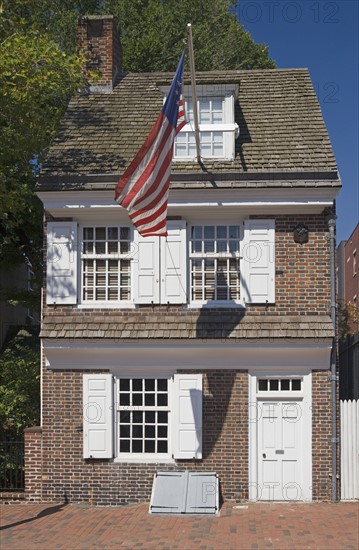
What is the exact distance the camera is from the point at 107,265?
1512 centimetres

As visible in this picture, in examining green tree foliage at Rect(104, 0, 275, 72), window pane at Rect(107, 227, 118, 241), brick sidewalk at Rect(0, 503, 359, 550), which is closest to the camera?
brick sidewalk at Rect(0, 503, 359, 550)

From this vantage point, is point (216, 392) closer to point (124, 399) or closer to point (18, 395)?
point (124, 399)

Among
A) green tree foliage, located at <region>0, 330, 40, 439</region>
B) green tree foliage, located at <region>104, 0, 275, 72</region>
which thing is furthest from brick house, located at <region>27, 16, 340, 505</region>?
green tree foliage, located at <region>104, 0, 275, 72</region>

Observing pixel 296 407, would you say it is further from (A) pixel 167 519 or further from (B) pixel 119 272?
(B) pixel 119 272

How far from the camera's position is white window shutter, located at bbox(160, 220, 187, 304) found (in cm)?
1482

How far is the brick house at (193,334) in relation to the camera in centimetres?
1448

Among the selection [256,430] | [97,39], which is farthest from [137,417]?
[97,39]

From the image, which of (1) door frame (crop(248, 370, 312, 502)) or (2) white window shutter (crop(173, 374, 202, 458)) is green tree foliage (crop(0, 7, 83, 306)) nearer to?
(2) white window shutter (crop(173, 374, 202, 458))

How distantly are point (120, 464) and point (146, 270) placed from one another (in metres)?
3.77

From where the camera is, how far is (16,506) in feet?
47.7

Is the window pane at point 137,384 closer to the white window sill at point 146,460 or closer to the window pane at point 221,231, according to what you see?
the white window sill at point 146,460

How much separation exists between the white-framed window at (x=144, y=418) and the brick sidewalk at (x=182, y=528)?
109 centimetres

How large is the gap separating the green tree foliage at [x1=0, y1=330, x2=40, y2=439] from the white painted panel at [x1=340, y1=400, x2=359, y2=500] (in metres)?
6.46

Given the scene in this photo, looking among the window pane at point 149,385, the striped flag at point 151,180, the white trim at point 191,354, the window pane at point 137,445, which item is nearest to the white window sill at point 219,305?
the white trim at point 191,354
